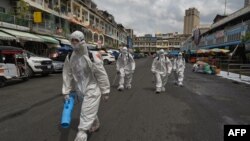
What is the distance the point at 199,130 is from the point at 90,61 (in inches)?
110

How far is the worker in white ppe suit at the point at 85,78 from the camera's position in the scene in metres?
3.73

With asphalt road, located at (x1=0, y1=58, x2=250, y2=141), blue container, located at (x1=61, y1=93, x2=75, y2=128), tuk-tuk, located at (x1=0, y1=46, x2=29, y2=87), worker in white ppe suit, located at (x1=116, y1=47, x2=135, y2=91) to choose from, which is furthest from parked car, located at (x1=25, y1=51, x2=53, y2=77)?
blue container, located at (x1=61, y1=93, x2=75, y2=128)

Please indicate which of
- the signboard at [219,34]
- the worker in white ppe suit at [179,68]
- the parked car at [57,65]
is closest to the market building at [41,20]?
the parked car at [57,65]

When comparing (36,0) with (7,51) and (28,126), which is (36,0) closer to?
(7,51)

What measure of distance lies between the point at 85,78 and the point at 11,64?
916cm

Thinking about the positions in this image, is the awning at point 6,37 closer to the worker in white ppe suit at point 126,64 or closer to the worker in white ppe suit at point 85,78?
the worker in white ppe suit at point 126,64

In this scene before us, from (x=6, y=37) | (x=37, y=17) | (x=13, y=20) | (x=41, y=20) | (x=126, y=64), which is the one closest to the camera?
(x=126, y=64)

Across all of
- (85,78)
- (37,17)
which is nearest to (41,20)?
(37,17)

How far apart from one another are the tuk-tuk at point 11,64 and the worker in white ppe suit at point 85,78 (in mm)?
8409

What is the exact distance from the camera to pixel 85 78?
3.95 m

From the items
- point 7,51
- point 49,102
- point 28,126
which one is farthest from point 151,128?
point 7,51

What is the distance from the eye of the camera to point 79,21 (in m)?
43.6

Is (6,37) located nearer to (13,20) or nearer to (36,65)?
(13,20)

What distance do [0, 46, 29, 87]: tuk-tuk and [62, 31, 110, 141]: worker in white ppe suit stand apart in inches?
331
